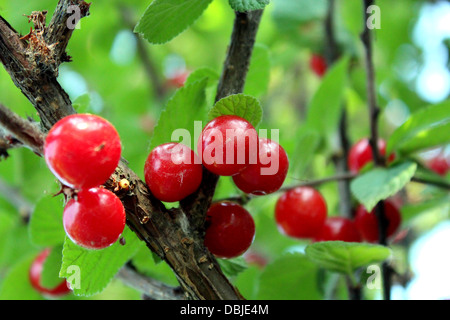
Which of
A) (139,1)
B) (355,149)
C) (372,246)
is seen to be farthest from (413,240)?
(139,1)

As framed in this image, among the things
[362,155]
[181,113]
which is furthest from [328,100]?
[181,113]

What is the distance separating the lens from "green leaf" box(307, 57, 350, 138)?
154 cm

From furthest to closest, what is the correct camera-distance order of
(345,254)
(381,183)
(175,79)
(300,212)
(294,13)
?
(175,79)
(294,13)
(300,212)
(381,183)
(345,254)

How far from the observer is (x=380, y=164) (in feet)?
4.34

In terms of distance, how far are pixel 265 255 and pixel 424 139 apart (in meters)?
1.45

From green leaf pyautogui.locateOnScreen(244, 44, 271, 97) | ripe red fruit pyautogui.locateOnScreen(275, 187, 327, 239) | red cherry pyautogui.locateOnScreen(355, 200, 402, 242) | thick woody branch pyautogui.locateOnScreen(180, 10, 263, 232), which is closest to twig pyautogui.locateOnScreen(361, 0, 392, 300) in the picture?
red cherry pyautogui.locateOnScreen(355, 200, 402, 242)

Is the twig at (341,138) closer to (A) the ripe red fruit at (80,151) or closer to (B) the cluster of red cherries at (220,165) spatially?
(B) the cluster of red cherries at (220,165)

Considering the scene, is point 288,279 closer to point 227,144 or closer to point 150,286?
point 150,286

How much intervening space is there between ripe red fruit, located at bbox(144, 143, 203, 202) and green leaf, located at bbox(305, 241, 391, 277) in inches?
11.4

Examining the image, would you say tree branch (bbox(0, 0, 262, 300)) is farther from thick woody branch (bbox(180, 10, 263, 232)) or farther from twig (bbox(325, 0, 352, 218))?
twig (bbox(325, 0, 352, 218))

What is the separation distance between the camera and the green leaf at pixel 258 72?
47.5 inches

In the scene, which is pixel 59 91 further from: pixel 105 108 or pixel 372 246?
pixel 105 108

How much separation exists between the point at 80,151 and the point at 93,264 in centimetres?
34

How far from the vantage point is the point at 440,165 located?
6.97ft
